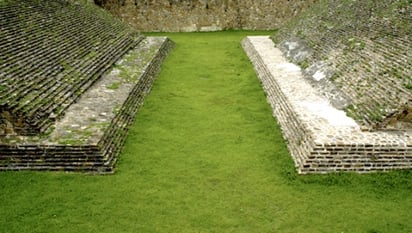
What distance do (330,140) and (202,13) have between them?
14118 millimetres

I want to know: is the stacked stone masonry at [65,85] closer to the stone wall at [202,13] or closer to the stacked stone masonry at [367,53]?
the stacked stone masonry at [367,53]

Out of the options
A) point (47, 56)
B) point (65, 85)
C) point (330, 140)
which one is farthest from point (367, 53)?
point (47, 56)

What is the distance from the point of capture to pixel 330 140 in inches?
311

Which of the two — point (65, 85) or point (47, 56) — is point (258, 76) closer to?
A: point (65, 85)

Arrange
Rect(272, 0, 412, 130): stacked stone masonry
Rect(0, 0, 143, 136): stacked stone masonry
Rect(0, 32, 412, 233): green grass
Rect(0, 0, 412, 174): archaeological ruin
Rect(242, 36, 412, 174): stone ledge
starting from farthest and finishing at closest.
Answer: Rect(272, 0, 412, 130): stacked stone masonry, Rect(0, 0, 143, 136): stacked stone masonry, Rect(0, 0, 412, 174): archaeological ruin, Rect(242, 36, 412, 174): stone ledge, Rect(0, 32, 412, 233): green grass

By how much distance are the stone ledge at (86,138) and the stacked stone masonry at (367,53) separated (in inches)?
193

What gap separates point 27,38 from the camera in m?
11.1

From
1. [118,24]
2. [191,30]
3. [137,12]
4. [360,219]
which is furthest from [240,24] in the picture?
[360,219]

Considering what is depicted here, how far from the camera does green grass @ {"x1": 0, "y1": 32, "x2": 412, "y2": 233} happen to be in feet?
21.3

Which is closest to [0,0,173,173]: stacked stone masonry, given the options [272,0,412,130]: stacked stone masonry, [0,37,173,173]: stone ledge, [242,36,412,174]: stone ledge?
[0,37,173,173]: stone ledge

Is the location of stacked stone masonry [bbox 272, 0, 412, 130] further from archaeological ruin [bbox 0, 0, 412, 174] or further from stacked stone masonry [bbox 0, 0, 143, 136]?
stacked stone masonry [bbox 0, 0, 143, 136]

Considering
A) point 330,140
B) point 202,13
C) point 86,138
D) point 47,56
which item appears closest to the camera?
point 330,140

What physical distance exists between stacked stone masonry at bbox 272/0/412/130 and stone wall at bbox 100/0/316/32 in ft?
18.1

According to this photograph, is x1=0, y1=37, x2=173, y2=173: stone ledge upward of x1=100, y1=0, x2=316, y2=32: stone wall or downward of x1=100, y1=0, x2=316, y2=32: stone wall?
upward
